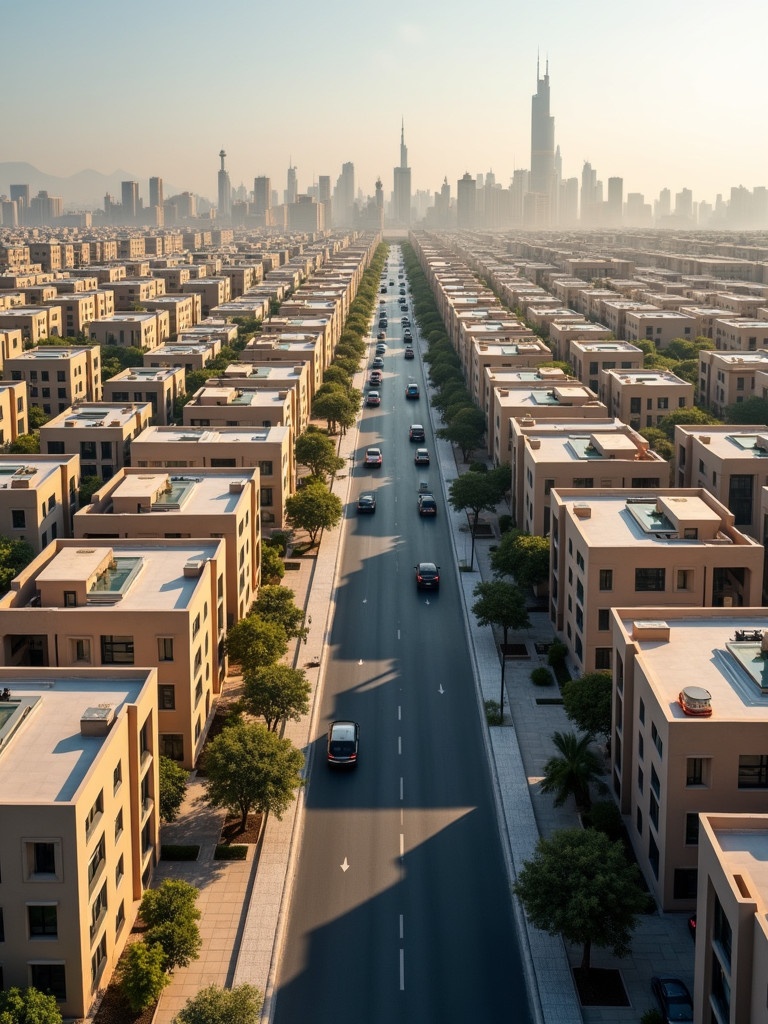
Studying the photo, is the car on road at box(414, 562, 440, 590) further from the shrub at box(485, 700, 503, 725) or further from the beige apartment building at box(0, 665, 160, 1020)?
the beige apartment building at box(0, 665, 160, 1020)

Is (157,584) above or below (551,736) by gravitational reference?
above

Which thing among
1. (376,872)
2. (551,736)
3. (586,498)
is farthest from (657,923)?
(586,498)

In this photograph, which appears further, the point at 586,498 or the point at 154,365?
the point at 154,365

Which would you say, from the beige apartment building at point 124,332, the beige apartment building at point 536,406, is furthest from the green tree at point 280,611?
the beige apartment building at point 124,332

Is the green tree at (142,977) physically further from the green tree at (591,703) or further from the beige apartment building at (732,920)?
the green tree at (591,703)

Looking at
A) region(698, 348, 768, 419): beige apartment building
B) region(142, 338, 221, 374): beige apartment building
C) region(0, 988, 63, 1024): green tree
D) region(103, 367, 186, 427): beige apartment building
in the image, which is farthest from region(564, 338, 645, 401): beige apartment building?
region(0, 988, 63, 1024): green tree

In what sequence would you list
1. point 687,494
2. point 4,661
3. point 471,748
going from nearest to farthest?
point 4,661 → point 471,748 → point 687,494

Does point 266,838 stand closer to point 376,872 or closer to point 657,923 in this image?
point 376,872

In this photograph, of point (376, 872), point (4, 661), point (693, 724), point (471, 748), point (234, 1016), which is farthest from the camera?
point (471, 748)
